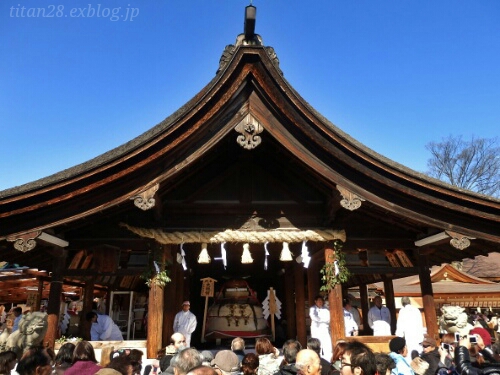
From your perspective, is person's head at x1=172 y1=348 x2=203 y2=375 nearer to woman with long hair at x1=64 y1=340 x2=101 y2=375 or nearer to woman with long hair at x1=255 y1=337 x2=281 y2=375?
woman with long hair at x1=64 y1=340 x2=101 y2=375

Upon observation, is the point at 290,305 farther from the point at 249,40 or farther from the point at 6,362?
the point at 6,362

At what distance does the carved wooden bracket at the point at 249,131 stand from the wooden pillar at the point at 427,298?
4.68 m

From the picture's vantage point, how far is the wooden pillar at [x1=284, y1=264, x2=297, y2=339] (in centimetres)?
1170

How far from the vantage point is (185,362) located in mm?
3477

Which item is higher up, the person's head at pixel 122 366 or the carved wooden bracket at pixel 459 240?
the carved wooden bracket at pixel 459 240

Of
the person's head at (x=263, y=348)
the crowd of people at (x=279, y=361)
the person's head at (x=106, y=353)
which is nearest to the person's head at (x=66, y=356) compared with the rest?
the crowd of people at (x=279, y=361)

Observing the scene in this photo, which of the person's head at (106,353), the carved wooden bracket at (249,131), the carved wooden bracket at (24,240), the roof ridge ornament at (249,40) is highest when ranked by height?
the roof ridge ornament at (249,40)

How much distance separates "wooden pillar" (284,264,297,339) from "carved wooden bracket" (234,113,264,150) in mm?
6210

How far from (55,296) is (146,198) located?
118 inches

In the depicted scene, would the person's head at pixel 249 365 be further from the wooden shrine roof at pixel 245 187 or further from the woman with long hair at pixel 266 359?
the wooden shrine roof at pixel 245 187

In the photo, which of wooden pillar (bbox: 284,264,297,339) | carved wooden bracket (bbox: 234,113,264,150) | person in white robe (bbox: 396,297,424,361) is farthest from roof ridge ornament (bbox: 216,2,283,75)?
wooden pillar (bbox: 284,264,297,339)

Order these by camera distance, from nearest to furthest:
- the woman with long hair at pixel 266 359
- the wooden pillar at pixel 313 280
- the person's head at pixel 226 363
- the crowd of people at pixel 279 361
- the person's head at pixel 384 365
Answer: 1. the crowd of people at pixel 279 361
2. the person's head at pixel 384 365
3. the person's head at pixel 226 363
4. the woman with long hair at pixel 266 359
5. the wooden pillar at pixel 313 280

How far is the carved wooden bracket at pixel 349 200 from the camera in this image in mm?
6457

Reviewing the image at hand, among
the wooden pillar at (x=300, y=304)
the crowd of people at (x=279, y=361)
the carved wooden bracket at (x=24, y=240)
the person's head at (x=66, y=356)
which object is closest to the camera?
the crowd of people at (x=279, y=361)
